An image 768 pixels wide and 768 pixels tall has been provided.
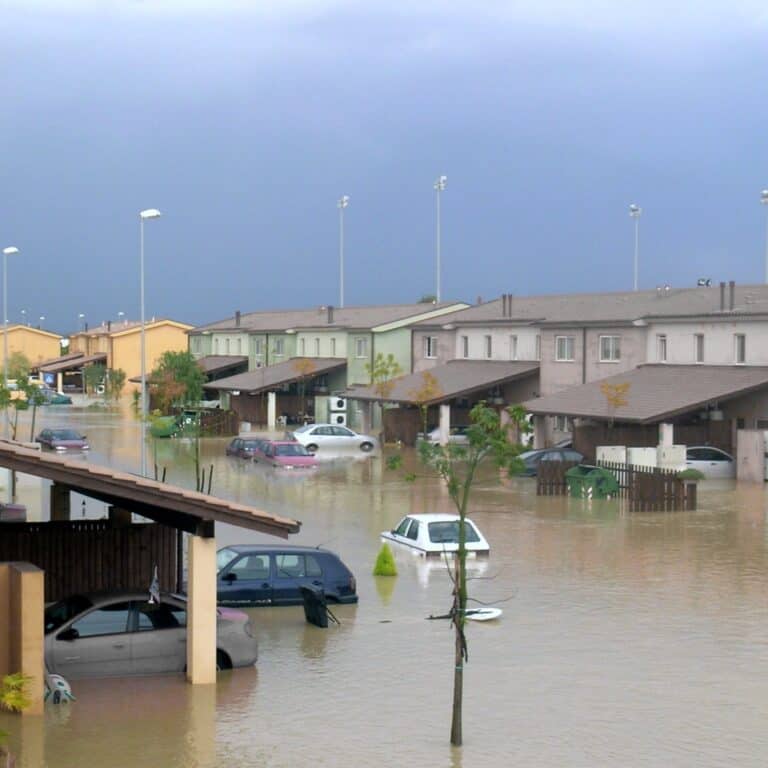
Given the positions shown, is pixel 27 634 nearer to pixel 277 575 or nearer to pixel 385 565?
pixel 277 575

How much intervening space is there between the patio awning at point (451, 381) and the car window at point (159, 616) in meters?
41.0

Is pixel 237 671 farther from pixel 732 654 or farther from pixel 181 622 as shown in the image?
pixel 732 654

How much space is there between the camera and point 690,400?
156 feet

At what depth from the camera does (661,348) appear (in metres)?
54.6

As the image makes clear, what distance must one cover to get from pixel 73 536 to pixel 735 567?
14.6m

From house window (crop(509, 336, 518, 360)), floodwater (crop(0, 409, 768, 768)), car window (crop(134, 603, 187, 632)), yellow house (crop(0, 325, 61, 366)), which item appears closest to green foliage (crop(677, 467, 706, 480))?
floodwater (crop(0, 409, 768, 768))

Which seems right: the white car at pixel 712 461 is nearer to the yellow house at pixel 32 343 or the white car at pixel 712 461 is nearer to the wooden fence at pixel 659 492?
the wooden fence at pixel 659 492

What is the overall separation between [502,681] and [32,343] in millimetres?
118119

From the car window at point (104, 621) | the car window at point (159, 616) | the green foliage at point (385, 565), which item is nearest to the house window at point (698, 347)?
the green foliage at point (385, 565)

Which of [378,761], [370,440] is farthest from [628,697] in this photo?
[370,440]

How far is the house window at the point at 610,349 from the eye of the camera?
56594 mm

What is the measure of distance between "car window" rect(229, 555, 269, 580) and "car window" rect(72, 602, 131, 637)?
18.6 feet

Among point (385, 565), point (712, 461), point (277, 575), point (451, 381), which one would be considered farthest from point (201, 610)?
point (451, 381)

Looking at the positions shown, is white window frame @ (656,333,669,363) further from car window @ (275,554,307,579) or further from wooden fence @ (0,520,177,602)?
wooden fence @ (0,520,177,602)
